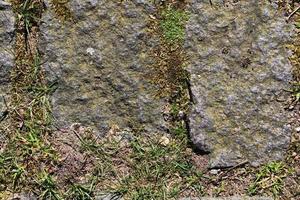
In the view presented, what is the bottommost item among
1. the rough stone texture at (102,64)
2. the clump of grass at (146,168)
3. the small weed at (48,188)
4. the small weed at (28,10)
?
the small weed at (48,188)

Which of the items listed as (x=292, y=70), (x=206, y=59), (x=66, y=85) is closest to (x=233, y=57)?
(x=206, y=59)

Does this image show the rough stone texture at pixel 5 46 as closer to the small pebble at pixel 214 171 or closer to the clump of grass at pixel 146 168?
the clump of grass at pixel 146 168

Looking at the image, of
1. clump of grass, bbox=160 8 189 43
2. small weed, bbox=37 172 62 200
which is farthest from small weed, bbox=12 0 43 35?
small weed, bbox=37 172 62 200

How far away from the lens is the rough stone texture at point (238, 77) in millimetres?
2979

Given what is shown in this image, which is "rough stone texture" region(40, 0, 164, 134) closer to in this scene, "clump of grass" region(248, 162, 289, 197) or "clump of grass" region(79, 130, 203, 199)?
"clump of grass" region(79, 130, 203, 199)

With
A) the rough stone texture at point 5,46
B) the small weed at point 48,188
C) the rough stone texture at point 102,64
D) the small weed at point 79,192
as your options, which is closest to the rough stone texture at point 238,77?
the rough stone texture at point 102,64

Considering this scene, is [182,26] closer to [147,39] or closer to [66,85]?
[147,39]

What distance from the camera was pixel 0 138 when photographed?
3.01m

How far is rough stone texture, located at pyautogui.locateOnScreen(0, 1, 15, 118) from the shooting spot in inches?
116

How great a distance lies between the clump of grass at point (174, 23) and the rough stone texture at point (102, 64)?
9 cm

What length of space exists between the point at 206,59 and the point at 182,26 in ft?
0.76

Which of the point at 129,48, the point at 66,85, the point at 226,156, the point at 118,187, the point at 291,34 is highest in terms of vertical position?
the point at 291,34

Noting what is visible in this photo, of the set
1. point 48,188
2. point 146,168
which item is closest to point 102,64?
point 146,168

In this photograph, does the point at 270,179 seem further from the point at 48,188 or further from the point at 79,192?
the point at 48,188
